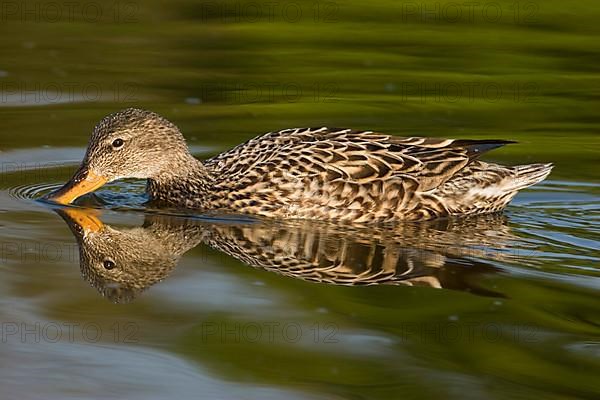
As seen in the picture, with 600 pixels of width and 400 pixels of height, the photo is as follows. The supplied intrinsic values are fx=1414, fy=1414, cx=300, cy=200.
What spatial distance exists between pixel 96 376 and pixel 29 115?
709cm

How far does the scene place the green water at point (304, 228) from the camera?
7.26m

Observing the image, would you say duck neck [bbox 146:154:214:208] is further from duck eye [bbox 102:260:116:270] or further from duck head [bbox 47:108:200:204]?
duck eye [bbox 102:260:116:270]

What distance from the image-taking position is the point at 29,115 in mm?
13781

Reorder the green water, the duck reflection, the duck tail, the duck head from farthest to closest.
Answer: the duck head < the duck tail < the duck reflection < the green water

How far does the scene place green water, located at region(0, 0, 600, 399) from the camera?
7.26 metres

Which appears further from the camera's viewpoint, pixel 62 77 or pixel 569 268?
pixel 62 77

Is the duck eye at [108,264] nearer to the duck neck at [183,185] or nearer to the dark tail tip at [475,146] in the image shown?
the duck neck at [183,185]

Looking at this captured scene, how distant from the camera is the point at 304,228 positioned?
1031cm

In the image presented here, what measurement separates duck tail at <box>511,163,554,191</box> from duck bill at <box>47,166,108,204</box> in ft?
10.5

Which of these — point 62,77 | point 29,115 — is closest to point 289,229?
point 29,115

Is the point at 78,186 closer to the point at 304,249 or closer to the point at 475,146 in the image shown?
the point at 304,249

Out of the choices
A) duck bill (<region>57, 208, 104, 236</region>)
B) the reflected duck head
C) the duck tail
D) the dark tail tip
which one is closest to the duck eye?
the reflected duck head

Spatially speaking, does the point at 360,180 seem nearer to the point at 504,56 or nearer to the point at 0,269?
the point at 0,269

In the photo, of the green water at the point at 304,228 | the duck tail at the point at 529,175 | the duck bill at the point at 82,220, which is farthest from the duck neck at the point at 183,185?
the duck tail at the point at 529,175
